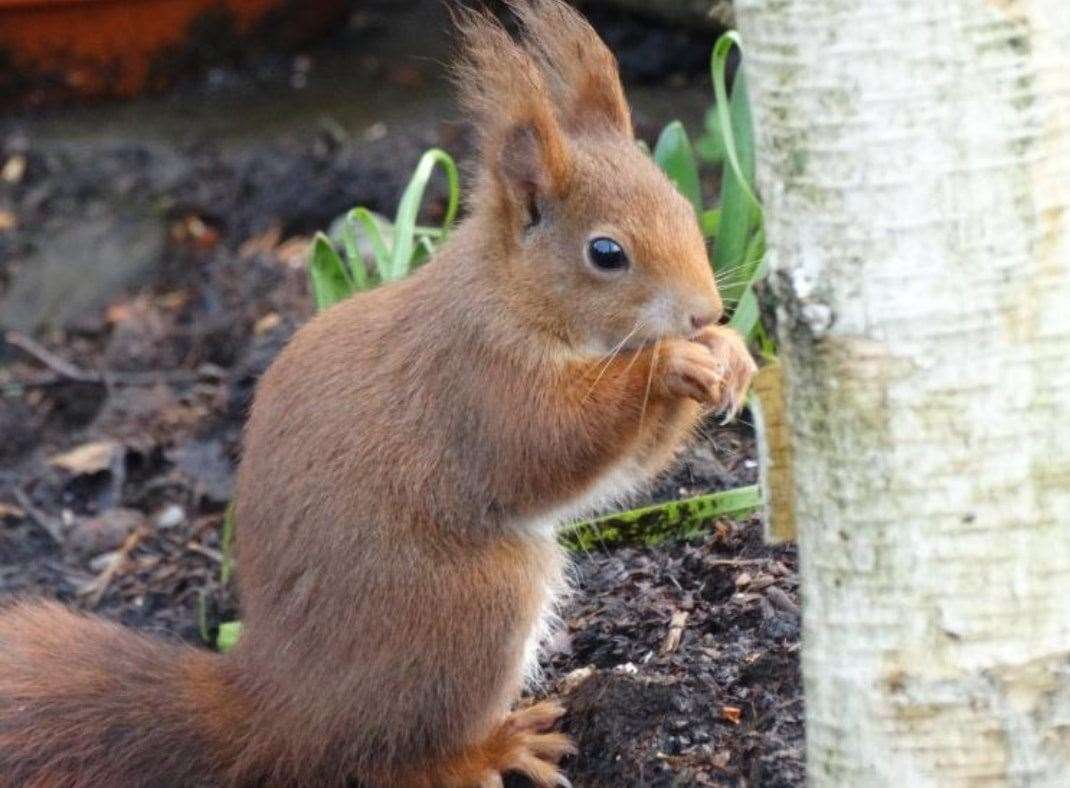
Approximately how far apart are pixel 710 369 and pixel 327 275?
1.35 meters

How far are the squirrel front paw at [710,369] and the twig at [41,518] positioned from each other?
6.45 feet

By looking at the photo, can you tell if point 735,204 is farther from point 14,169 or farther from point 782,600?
point 14,169

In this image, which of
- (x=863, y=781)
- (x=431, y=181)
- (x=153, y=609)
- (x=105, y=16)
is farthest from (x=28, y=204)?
(x=863, y=781)

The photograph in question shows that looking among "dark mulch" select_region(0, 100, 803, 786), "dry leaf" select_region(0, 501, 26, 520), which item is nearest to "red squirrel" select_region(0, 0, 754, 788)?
"dark mulch" select_region(0, 100, 803, 786)

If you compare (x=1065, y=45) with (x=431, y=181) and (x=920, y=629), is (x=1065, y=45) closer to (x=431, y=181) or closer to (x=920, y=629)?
(x=920, y=629)

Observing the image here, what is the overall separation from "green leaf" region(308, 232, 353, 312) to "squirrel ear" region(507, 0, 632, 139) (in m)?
0.93

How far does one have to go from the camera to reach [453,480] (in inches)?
93.8

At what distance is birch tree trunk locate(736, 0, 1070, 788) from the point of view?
5.03 ft

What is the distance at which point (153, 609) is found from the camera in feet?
11.3

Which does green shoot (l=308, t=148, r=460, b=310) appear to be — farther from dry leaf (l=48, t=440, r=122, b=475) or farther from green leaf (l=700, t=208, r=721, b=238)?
dry leaf (l=48, t=440, r=122, b=475)

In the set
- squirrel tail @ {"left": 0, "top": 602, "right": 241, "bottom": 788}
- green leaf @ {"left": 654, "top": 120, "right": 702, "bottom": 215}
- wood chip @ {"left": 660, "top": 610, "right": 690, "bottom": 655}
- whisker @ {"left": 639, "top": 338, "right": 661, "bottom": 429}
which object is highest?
green leaf @ {"left": 654, "top": 120, "right": 702, "bottom": 215}

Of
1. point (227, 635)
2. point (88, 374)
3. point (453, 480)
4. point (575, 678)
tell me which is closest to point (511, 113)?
point (453, 480)

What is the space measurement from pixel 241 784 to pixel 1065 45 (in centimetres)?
157

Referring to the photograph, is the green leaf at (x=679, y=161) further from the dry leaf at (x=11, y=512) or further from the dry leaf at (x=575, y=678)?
the dry leaf at (x=11, y=512)
